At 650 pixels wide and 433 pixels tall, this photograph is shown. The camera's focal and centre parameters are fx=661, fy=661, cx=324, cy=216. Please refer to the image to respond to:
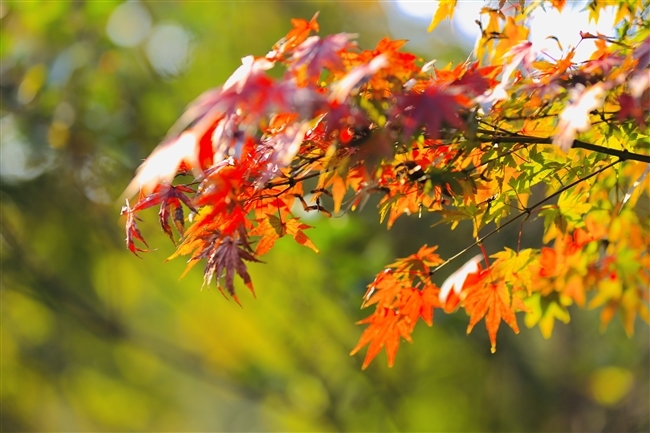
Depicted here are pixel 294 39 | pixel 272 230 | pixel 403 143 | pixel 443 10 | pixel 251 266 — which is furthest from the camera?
pixel 251 266

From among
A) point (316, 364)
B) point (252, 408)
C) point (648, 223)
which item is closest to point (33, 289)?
point (316, 364)

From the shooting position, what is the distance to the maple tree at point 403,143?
31.9 inches

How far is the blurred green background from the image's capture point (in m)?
3.49

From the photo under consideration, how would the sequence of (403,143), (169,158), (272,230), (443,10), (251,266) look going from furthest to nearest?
(251,266), (443,10), (272,230), (403,143), (169,158)

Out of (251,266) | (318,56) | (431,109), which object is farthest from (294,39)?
(251,266)

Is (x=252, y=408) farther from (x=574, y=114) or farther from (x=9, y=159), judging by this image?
(x=574, y=114)

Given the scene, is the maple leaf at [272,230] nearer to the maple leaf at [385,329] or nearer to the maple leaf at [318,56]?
the maple leaf at [385,329]

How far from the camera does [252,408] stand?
878cm

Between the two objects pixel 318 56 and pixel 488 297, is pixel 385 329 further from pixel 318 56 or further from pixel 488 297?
pixel 318 56

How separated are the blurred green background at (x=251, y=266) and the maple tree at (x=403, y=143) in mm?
1591

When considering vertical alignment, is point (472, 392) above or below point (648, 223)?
below

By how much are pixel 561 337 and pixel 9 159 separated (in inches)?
142

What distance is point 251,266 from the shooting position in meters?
4.05

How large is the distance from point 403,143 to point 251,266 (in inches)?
125
